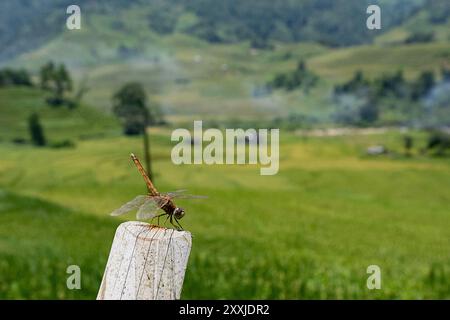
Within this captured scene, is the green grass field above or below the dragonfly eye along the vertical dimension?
below

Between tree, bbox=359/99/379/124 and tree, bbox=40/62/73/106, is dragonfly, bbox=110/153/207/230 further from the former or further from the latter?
tree, bbox=40/62/73/106

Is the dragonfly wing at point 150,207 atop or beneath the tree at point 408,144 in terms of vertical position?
atop

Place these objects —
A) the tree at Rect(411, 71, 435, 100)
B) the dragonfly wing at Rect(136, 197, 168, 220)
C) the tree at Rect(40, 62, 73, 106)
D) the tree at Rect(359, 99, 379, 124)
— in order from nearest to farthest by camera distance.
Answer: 1. the dragonfly wing at Rect(136, 197, 168, 220)
2. the tree at Rect(359, 99, 379, 124)
3. the tree at Rect(40, 62, 73, 106)
4. the tree at Rect(411, 71, 435, 100)

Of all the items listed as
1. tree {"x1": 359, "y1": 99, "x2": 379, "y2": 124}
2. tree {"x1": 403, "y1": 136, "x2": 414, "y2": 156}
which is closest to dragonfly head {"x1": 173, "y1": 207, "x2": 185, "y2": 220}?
tree {"x1": 403, "y1": 136, "x2": 414, "y2": 156}

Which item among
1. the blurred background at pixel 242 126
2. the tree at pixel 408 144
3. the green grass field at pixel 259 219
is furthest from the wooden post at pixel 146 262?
the tree at pixel 408 144

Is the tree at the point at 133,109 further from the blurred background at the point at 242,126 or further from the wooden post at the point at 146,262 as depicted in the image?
the wooden post at the point at 146,262

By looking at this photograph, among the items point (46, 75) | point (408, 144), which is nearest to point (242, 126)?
point (408, 144)
